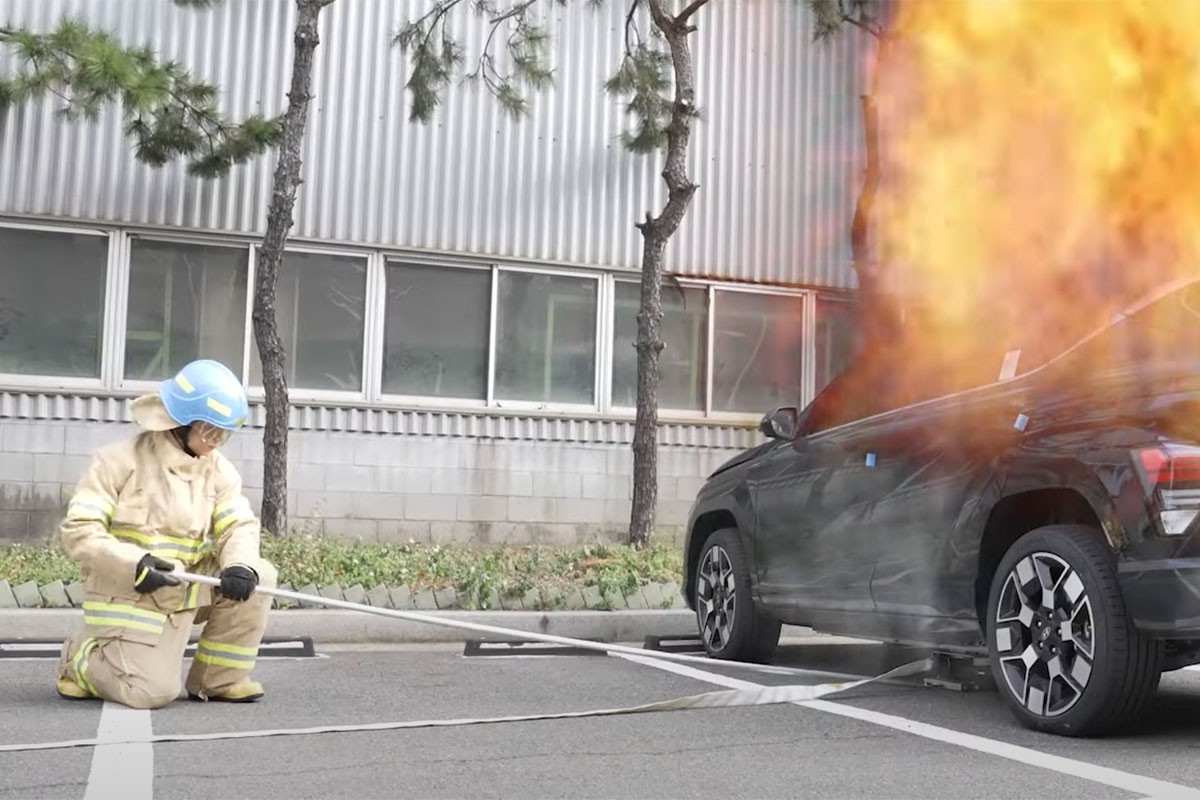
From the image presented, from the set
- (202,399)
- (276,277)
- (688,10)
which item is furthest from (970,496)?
(688,10)

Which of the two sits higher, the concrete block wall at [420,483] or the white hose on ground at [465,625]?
the concrete block wall at [420,483]

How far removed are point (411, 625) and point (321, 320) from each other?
225 inches

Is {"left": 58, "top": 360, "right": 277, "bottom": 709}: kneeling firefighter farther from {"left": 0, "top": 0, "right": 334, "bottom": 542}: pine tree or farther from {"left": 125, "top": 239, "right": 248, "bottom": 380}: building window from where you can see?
{"left": 125, "top": 239, "right": 248, "bottom": 380}: building window

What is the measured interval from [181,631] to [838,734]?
2563 mm

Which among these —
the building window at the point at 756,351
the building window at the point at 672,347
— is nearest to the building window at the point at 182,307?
the building window at the point at 672,347

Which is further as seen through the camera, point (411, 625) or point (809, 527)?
point (411, 625)

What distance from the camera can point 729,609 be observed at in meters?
7.40

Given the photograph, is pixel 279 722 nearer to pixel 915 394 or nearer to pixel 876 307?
pixel 915 394

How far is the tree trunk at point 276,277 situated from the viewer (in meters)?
11.2

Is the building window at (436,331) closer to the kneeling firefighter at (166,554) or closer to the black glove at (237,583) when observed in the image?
the kneeling firefighter at (166,554)

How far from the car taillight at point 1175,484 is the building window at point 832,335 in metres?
10.6

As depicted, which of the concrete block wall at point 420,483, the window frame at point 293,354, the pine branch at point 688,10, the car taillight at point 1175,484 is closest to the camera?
the car taillight at point 1175,484

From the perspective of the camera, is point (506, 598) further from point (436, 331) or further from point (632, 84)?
point (632, 84)

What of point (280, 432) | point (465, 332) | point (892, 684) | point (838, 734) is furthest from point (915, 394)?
point (465, 332)
